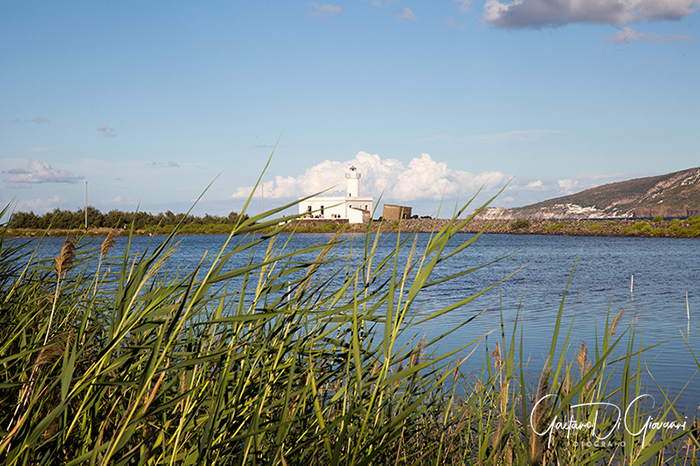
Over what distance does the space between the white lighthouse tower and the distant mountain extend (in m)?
62.6

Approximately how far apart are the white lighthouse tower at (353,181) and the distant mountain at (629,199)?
6264 centimetres

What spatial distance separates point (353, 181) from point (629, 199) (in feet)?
305

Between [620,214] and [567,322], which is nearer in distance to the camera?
[567,322]

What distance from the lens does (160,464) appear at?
1249 mm

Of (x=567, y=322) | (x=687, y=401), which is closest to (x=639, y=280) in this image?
(x=567, y=322)

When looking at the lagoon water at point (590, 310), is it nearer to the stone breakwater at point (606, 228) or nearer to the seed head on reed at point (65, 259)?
the seed head on reed at point (65, 259)

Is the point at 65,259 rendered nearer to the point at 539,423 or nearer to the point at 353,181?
the point at 539,423

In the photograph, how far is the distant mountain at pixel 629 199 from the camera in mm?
104750

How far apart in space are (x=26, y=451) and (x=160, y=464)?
298mm

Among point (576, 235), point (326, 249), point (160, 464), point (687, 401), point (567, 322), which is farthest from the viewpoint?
point (576, 235)

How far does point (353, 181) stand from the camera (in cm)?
6550

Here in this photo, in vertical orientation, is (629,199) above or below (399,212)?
above

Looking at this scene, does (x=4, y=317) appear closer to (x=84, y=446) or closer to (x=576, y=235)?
(x=84, y=446)

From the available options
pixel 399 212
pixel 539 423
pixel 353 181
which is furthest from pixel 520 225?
pixel 539 423
